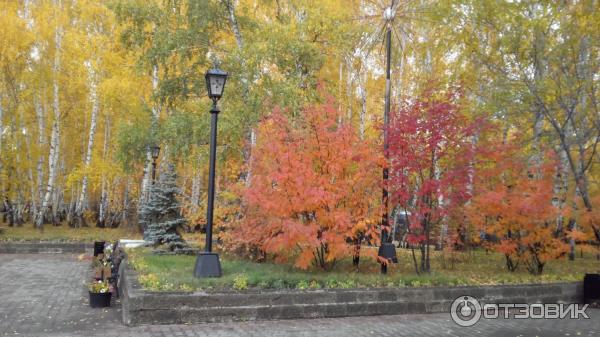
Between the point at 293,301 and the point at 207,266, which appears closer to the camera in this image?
the point at 293,301

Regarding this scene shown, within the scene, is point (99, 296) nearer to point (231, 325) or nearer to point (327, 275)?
point (231, 325)

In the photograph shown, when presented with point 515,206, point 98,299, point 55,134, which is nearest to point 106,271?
point 98,299


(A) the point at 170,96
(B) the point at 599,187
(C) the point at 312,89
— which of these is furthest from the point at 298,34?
(B) the point at 599,187

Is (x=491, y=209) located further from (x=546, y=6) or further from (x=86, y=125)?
(x=86, y=125)

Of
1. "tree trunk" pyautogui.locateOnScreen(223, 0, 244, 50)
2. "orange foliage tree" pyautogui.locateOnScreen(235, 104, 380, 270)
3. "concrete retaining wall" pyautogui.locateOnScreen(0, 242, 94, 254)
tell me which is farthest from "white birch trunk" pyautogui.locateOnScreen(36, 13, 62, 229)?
"orange foliage tree" pyautogui.locateOnScreen(235, 104, 380, 270)

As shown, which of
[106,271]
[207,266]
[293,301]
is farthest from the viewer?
[106,271]

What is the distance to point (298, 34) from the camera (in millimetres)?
14039

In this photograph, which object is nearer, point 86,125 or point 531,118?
point 531,118

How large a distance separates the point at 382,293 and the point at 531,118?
11081 mm

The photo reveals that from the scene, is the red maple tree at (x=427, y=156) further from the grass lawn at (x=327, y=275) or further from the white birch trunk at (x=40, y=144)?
the white birch trunk at (x=40, y=144)

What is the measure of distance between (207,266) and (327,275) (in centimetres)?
240

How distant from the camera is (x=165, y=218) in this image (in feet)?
48.9

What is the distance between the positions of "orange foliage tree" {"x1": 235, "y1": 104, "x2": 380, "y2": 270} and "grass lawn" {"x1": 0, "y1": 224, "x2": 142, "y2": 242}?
1365cm

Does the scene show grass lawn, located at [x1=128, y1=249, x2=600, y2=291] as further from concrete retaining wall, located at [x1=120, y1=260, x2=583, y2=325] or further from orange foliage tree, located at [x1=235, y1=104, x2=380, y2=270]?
orange foliage tree, located at [x1=235, y1=104, x2=380, y2=270]
